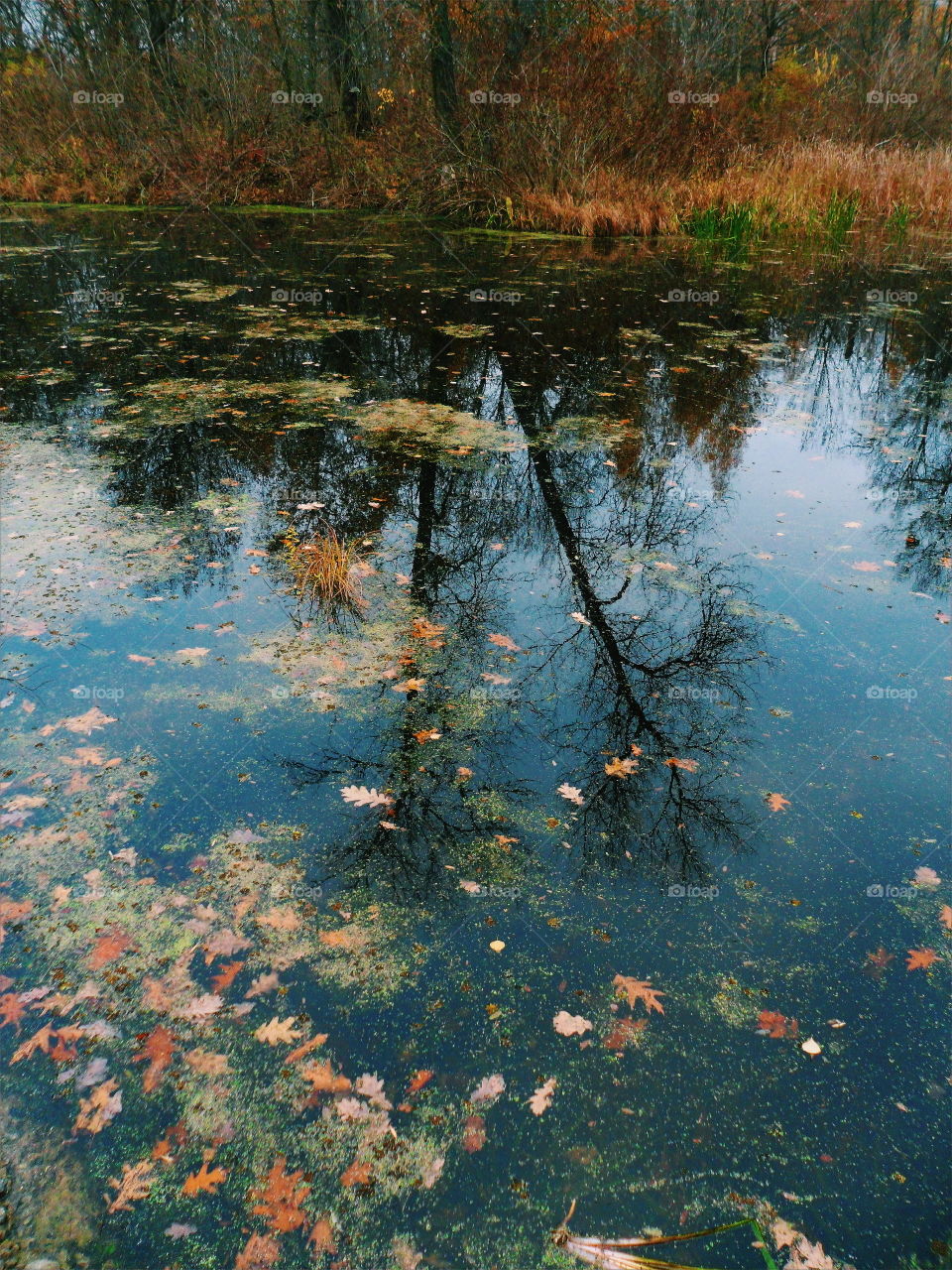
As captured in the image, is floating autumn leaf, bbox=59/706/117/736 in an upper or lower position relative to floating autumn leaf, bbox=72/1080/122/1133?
upper

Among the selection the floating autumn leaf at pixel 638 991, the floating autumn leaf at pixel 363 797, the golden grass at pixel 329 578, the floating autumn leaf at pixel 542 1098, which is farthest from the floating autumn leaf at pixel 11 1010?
the golden grass at pixel 329 578

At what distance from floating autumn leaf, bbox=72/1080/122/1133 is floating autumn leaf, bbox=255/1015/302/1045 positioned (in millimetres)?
392

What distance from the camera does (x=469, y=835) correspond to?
3.10 m

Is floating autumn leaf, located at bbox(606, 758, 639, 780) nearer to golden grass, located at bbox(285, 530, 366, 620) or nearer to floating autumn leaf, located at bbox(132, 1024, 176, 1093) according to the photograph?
golden grass, located at bbox(285, 530, 366, 620)

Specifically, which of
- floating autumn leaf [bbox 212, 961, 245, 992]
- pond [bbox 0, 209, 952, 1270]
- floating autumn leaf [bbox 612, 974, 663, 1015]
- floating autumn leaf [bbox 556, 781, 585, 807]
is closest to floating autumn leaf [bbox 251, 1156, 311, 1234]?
pond [bbox 0, 209, 952, 1270]

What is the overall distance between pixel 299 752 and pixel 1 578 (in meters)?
2.41

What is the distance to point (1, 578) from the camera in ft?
15.1

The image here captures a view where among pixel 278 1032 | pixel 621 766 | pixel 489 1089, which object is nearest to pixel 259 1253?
pixel 278 1032

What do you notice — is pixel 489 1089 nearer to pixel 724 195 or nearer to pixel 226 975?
pixel 226 975

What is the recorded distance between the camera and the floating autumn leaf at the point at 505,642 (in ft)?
13.8

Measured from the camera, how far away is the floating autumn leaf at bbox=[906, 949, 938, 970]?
104 inches

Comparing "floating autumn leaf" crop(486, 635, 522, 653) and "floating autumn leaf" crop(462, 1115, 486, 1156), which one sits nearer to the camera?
"floating autumn leaf" crop(462, 1115, 486, 1156)

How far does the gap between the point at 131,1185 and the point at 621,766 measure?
7.30ft

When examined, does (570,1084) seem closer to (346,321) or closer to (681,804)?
(681,804)
